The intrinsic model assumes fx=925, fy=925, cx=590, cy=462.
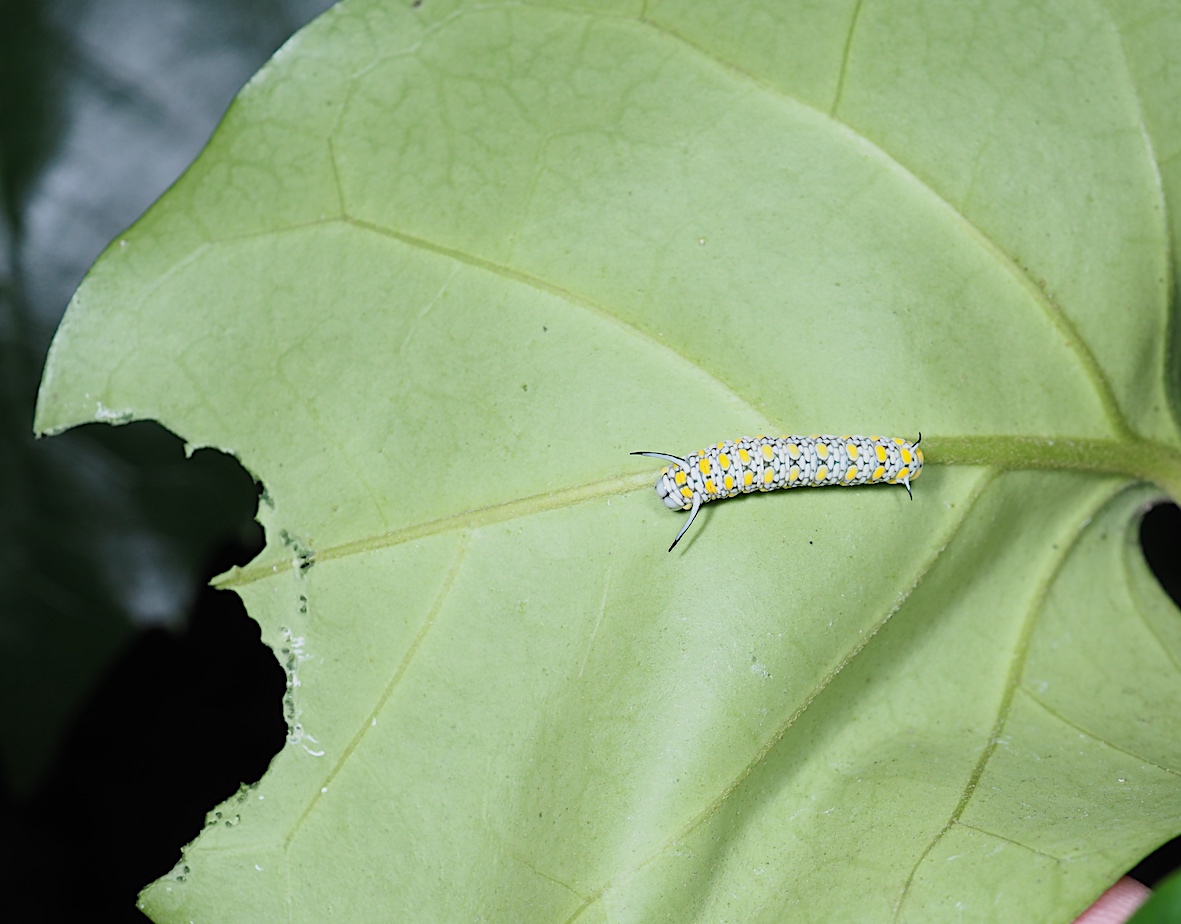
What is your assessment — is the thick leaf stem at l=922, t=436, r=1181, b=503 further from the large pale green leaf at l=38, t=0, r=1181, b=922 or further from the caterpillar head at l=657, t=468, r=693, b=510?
the caterpillar head at l=657, t=468, r=693, b=510

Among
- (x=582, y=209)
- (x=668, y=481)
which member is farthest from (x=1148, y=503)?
(x=582, y=209)

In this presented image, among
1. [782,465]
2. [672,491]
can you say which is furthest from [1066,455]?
[672,491]

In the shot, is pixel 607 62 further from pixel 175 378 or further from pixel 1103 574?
pixel 1103 574

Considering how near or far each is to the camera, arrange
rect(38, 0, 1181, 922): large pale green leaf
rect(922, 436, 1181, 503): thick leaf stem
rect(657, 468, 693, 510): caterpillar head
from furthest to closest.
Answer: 1. rect(922, 436, 1181, 503): thick leaf stem
2. rect(38, 0, 1181, 922): large pale green leaf
3. rect(657, 468, 693, 510): caterpillar head

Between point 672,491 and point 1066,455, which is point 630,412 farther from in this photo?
point 1066,455

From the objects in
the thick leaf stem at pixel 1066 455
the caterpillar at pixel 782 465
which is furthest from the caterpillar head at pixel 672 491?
the thick leaf stem at pixel 1066 455

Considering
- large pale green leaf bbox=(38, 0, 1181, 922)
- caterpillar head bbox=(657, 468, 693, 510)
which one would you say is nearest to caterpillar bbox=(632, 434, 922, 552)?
caterpillar head bbox=(657, 468, 693, 510)

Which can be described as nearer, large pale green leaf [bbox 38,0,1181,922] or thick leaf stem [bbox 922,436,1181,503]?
large pale green leaf [bbox 38,0,1181,922]
